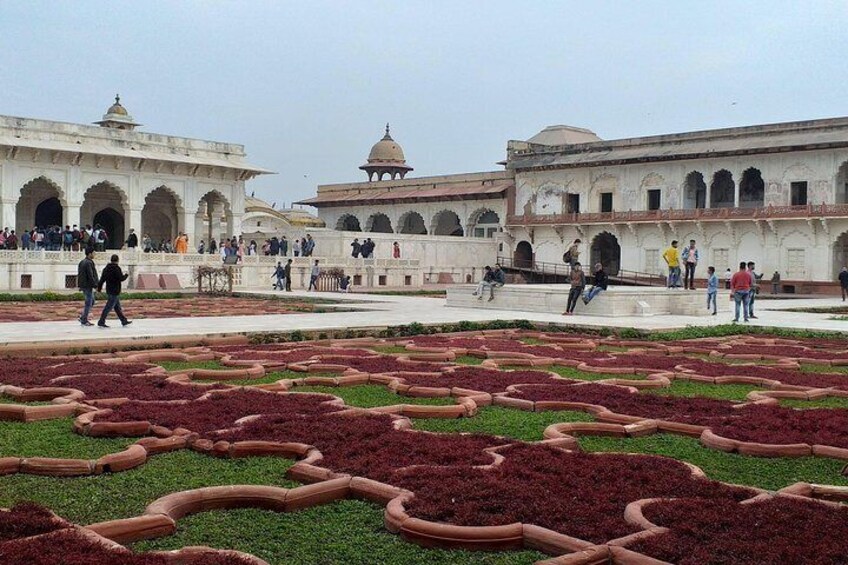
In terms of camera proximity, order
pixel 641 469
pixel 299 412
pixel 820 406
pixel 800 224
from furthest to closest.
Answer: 1. pixel 800 224
2. pixel 820 406
3. pixel 299 412
4. pixel 641 469

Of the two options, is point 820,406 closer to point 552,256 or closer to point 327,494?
point 327,494

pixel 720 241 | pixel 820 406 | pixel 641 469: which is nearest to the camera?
pixel 641 469

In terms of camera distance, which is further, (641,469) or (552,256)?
(552,256)

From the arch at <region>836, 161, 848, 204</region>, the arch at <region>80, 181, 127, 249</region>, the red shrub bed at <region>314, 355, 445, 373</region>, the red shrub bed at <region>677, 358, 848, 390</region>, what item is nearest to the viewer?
the red shrub bed at <region>677, 358, 848, 390</region>

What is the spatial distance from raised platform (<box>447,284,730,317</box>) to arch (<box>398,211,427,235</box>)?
30.5 meters

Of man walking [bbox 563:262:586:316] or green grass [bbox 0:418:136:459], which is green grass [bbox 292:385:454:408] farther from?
man walking [bbox 563:262:586:316]

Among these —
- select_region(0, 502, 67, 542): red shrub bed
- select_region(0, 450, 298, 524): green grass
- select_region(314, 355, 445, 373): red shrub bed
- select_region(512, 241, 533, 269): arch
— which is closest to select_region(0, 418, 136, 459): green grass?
select_region(0, 450, 298, 524): green grass

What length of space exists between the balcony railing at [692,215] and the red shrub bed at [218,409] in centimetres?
3026

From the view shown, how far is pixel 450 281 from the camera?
125 feet

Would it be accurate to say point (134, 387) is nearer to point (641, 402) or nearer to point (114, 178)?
point (641, 402)

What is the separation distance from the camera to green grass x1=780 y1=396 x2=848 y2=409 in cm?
689

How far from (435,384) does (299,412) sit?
5.45 ft

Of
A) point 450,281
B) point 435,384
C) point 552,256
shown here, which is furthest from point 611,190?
point 435,384

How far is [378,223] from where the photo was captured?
51719 mm
